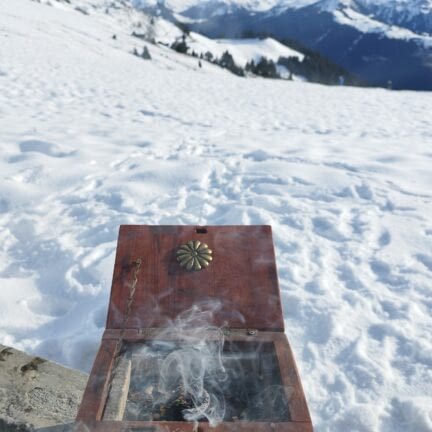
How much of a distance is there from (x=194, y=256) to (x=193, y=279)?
15 centimetres

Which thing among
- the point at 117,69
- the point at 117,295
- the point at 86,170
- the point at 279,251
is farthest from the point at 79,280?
the point at 117,69

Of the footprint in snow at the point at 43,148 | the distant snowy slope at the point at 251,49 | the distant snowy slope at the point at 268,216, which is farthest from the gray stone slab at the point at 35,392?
the distant snowy slope at the point at 251,49

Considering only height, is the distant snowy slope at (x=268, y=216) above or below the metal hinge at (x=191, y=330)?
below

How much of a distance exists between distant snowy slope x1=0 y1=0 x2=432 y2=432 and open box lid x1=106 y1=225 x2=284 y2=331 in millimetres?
930

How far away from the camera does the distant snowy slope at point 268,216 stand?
3.13 metres

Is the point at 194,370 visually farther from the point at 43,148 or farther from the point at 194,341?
the point at 43,148

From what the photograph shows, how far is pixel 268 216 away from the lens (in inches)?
205

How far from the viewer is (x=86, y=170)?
21.0 feet

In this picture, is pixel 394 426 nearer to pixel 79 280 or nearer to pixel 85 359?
pixel 85 359

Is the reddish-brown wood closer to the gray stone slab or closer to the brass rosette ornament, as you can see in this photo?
the gray stone slab

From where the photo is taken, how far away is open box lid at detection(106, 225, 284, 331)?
241 centimetres

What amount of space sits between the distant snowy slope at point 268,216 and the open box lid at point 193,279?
0.93 metres

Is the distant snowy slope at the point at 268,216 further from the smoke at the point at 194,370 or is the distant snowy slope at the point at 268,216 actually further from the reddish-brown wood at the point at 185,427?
the reddish-brown wood at the point at 185,427

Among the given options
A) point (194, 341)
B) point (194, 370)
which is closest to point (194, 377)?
point (194, 370)
